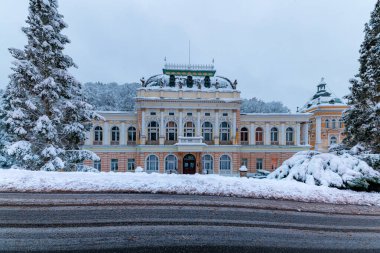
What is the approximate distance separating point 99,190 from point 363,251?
25.8 ft

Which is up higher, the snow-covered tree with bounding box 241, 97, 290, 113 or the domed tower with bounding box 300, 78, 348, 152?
the snow-covered tree with bounding box 241, 97, 290, 113

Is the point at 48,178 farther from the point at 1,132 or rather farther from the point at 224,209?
the point at 1,132

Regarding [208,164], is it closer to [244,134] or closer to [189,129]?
[189,129]

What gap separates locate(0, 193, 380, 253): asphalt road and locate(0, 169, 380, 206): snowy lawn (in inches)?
18.2

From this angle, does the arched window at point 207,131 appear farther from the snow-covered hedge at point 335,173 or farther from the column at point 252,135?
the snow-covered hedge at point 335,173

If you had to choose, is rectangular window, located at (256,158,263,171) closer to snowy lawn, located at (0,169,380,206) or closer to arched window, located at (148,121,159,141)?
arched window, located at (148,121,159,141)

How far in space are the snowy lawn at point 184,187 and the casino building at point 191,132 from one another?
19314 millimetres

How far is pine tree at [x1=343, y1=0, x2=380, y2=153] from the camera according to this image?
13.9 metres

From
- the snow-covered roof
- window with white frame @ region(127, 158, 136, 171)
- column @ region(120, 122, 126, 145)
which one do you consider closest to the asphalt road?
window with white frame @ region(127, 158, 136, 171)

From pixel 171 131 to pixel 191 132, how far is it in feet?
9.21

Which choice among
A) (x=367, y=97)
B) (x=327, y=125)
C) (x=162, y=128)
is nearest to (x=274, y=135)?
(x=327, y=125)

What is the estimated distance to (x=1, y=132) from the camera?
850 inches

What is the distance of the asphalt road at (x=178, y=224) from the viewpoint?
15.4ft

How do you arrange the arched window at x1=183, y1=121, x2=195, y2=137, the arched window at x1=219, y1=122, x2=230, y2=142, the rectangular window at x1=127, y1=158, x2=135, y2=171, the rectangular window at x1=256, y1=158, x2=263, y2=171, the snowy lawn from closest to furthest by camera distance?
1. the snowy lawn
2. the rectangular window at x1=127, y1=158, x2=135, y2=171
3. the arched window at x1=183, y1=121, x2=195, y2=137
4. the arched window at x1=219, y1=122, x2=230, y2=142
5. the rectangular window at x1=256, y1=158, x2=263, y2=171
